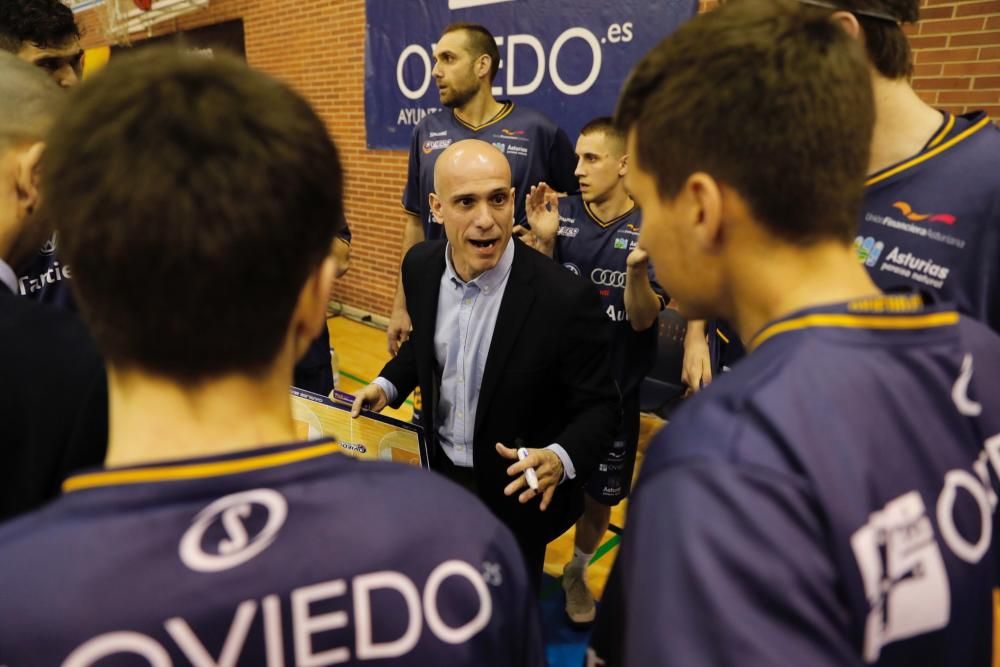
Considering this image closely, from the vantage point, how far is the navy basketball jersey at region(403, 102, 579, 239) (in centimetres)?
363

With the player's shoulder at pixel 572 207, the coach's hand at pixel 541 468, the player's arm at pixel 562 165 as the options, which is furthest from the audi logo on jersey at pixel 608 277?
the coach's hand at pixel 541 468

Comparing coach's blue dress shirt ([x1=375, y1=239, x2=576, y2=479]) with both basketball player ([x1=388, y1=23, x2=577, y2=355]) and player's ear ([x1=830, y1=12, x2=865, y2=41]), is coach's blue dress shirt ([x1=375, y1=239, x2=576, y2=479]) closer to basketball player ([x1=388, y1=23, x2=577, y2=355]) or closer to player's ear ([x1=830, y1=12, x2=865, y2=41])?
player's ear ([x1=830, y1=12, x2=865, y2=41])

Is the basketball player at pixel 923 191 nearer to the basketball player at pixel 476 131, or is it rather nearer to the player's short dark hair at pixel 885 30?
the player's short dark hair at pixel 885 30

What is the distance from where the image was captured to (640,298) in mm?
2664

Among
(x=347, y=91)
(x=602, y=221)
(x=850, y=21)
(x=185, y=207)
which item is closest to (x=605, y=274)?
(x=602, y=221)

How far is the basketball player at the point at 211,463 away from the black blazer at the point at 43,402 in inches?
15.0

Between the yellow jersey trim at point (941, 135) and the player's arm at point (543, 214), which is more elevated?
the yellow jersey trim at point (941, 135)

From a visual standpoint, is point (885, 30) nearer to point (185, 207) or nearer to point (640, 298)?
point (640, 298)

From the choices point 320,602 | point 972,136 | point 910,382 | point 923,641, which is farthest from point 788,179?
point 972,136

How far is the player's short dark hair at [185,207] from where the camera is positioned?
0.63m

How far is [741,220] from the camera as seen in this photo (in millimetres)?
883

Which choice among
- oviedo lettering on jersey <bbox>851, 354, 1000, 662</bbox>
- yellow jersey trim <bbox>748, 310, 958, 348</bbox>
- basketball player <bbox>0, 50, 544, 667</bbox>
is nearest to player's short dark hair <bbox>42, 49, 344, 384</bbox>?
basketball player <bbox>0, 50, 544, 667</bbox>

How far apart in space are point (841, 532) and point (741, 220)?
1.42ft

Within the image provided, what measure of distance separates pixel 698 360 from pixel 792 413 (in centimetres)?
190
